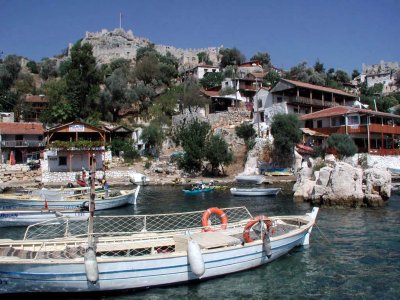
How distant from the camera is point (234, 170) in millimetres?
51312

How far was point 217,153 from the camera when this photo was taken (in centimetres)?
4806

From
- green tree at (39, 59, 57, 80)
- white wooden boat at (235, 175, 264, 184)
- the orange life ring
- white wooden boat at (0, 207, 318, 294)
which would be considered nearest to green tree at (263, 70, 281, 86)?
white wooden boat at (235, 175, 264, 184)

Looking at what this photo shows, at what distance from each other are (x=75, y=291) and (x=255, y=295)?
18.1 ft

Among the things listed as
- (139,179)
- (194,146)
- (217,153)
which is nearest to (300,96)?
(217,153)

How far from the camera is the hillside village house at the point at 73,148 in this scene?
49.2 meters

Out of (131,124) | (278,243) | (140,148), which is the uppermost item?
(131,124)

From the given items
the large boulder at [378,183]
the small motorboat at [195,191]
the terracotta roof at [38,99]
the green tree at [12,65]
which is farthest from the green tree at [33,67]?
the large boulder at [378,183]

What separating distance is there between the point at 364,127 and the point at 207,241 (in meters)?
40.8

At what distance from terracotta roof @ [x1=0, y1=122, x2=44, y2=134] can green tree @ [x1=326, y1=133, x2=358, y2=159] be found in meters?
39.5

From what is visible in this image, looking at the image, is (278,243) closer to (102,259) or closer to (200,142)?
(102,259)

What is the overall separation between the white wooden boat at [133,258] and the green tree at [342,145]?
105ft

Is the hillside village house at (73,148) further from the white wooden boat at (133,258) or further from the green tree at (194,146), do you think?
the white wooden boat at (133,258)

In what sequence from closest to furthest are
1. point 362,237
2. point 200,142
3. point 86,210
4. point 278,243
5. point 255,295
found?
point 255,295 → point 278,243 → point 362,237 → point 86,210 → point 200,142

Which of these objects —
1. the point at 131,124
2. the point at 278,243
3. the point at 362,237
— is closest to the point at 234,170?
the point at 131,124
